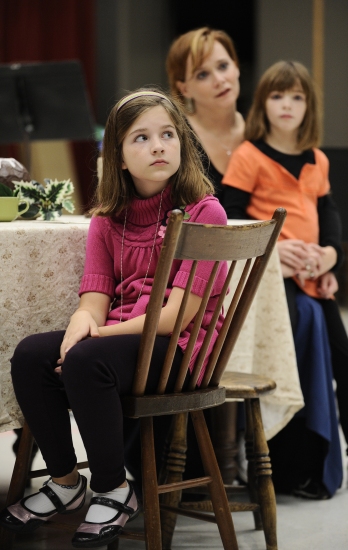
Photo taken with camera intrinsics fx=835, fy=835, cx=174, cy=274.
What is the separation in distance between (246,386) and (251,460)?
0.32 meters

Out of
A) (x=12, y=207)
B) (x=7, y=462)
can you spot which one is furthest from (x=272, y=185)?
(x=7, y=462)

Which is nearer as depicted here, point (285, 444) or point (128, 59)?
point (285, 444)

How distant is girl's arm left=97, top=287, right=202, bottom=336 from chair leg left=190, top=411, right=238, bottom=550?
0.70 feet

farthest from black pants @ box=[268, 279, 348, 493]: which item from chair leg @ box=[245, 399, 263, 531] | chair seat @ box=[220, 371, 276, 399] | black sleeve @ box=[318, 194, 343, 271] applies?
chair seat @ box=[220, 371, 276, 399]

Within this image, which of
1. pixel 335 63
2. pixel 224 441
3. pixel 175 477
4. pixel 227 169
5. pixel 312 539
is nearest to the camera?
pixel 175 477

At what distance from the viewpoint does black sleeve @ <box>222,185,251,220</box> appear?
8.53 feet

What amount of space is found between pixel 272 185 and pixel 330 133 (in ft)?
15.8

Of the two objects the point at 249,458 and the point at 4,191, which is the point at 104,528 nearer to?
the point at 249,458

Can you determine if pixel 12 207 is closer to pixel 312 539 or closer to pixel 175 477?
pixel 175 477

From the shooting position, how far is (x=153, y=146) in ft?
5.90

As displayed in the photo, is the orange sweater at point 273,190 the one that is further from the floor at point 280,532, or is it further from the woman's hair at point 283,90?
the floor at point 280,532

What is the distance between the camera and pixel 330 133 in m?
7.23

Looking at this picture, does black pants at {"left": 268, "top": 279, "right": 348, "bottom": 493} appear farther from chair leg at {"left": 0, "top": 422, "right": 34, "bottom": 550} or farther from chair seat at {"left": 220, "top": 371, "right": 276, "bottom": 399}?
chair leg at {"left": 0, "top": 422, "right": 34, "bottom": 550}

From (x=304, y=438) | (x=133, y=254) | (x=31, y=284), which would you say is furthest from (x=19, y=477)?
(x=304, y=438)
